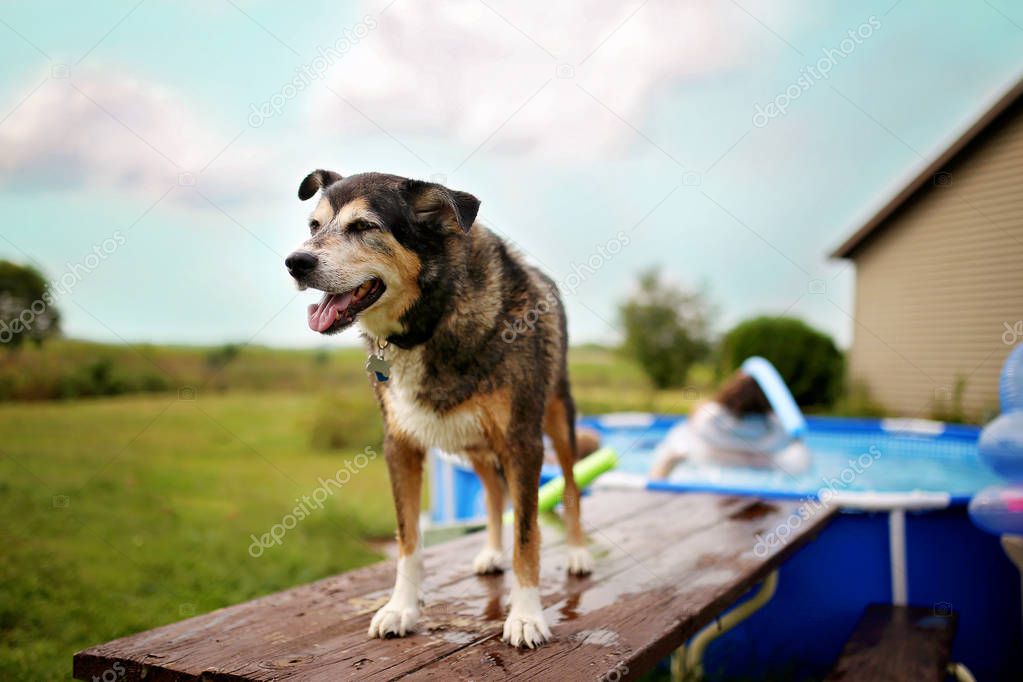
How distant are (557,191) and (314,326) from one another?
325 inches

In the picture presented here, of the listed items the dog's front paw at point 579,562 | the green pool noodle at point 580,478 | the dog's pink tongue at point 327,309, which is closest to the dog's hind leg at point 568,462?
the dog's front paw at point 579,562

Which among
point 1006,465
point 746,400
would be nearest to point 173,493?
point 746,400

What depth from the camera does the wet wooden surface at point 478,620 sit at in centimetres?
202

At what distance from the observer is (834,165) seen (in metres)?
11.2

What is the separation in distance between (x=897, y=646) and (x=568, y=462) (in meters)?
1.76

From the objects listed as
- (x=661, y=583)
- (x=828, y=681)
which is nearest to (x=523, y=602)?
(x=661, y=583)

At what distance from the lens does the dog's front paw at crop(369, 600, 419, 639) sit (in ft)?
7.50

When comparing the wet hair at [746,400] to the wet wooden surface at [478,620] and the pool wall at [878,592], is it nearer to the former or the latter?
the pool wall at [878,592]

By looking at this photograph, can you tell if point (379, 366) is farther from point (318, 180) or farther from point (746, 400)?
point (746, 400)

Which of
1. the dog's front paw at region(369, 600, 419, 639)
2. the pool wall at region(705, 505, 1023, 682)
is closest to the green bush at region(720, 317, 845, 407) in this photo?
the pool wall at region(705, 505, 1023, 682)

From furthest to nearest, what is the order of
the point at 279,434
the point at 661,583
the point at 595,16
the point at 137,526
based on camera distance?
the point at 279,434, the point at 595,16, the point at 137,526, the point at 661,583

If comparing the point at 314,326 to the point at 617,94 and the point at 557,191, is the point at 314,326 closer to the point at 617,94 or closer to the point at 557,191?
the point at 617,94

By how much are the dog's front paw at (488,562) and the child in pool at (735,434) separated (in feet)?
14.9

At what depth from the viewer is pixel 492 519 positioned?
310cm
